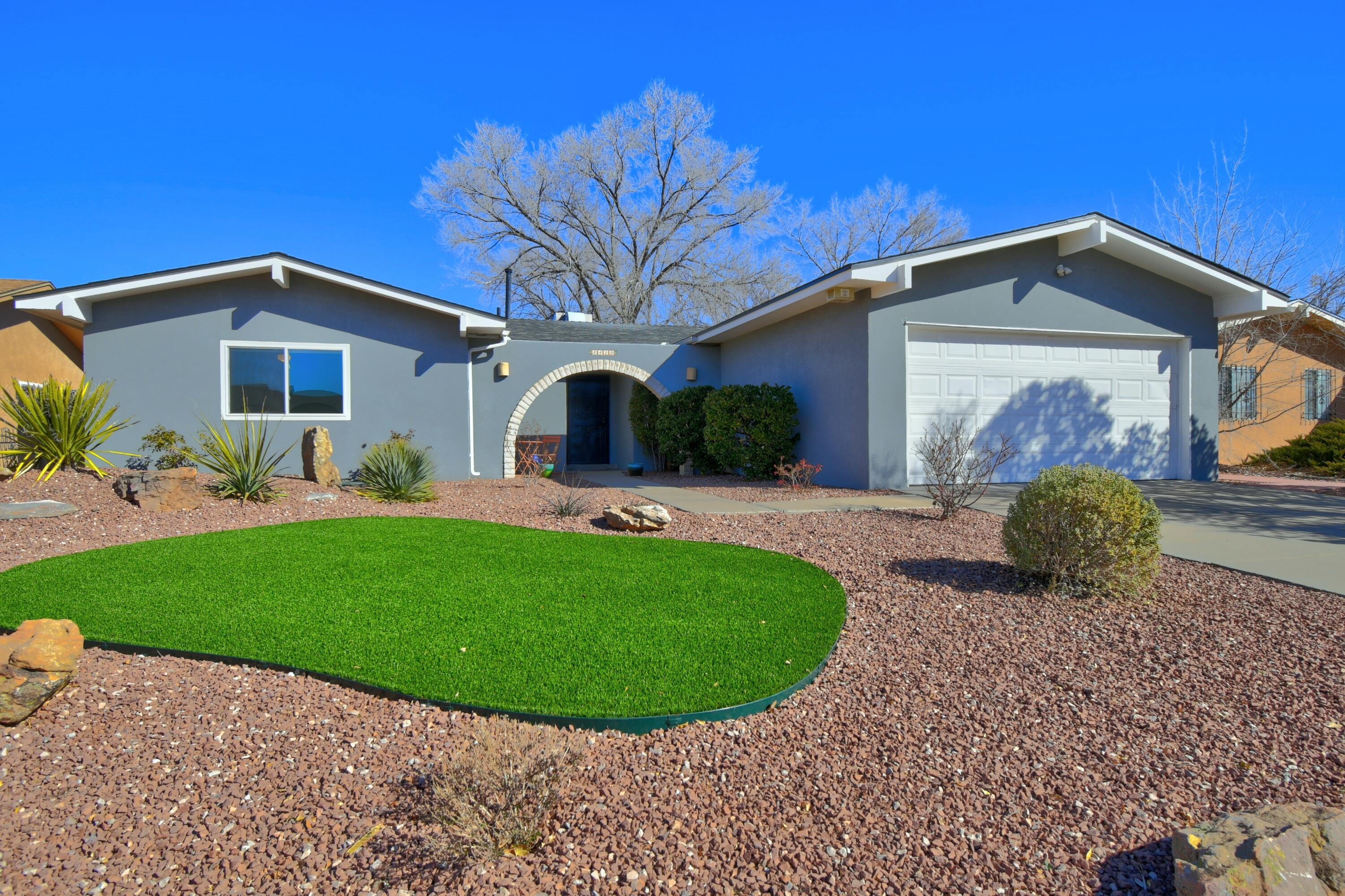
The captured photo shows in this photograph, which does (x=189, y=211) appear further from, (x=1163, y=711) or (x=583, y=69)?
(x=1163, y=711)

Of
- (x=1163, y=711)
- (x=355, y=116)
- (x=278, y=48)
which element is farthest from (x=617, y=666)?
(x=355, y=116)

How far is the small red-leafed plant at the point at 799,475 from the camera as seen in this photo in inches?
392

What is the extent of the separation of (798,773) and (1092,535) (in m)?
2.83

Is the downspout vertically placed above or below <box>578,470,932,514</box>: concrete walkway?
above

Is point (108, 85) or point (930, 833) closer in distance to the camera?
point (930, 833)

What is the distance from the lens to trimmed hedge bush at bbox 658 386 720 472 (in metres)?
13.0

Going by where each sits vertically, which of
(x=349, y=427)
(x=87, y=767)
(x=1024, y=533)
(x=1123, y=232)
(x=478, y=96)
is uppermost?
(x=478, y=96)

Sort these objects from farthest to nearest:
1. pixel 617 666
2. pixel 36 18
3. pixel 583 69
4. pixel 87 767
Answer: pixel 583 69
pixel 36 18
pixel 617 666
pixel 87 767

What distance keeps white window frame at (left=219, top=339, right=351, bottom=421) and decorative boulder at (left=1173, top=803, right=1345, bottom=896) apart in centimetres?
1131

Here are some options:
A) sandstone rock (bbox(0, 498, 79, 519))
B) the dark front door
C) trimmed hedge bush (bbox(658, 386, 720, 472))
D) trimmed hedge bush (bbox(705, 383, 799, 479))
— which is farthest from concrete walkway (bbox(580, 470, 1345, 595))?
the dark front door

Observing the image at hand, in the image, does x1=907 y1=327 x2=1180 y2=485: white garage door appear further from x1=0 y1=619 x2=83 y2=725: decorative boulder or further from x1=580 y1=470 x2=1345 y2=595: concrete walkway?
x1=0 y1=619 x2=83 y2=725: decorative boulder

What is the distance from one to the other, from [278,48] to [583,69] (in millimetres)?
8114

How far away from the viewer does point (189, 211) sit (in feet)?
48.3

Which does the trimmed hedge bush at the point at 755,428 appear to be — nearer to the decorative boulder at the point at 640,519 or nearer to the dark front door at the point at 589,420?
the decorative boulder at the point at 640,519
